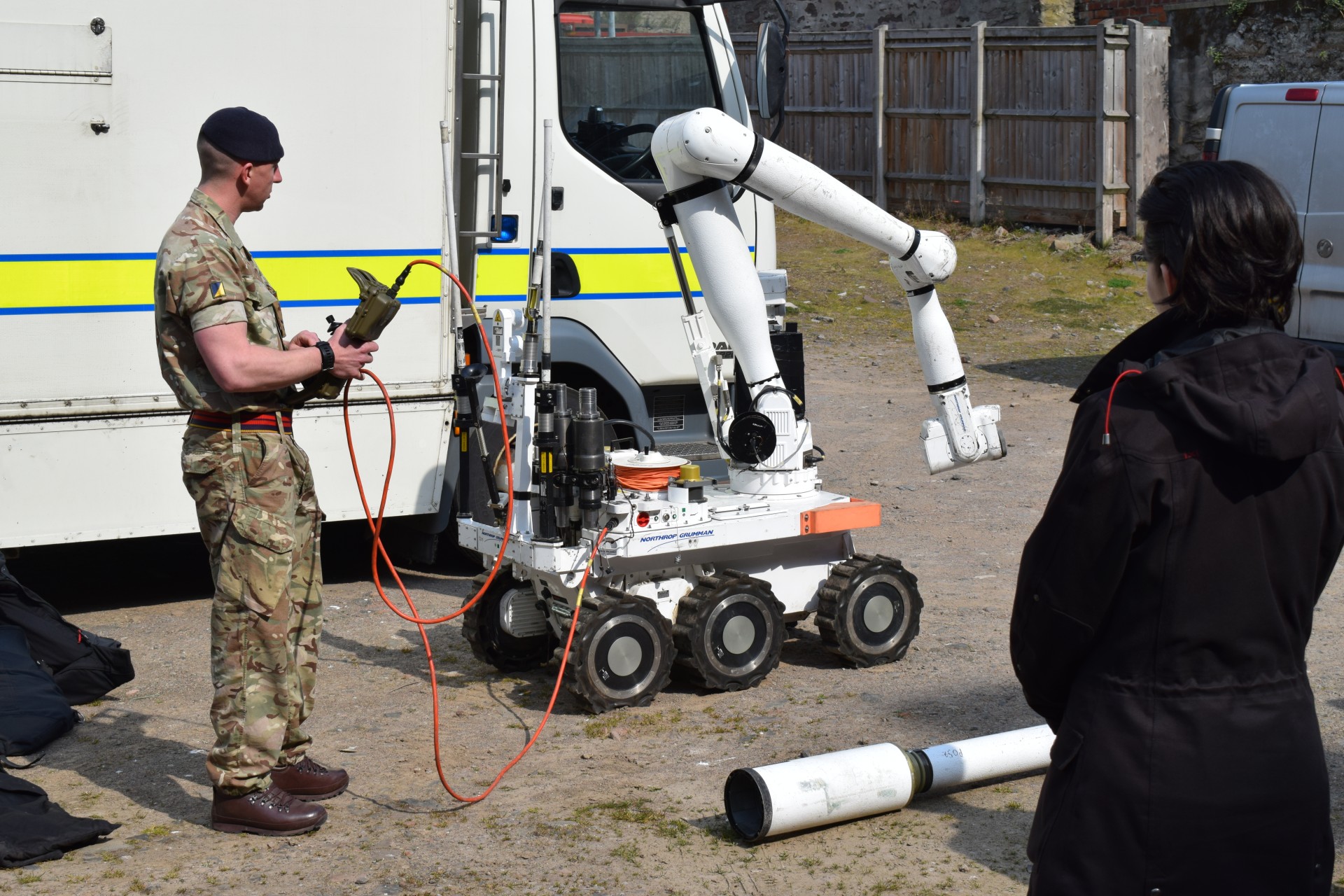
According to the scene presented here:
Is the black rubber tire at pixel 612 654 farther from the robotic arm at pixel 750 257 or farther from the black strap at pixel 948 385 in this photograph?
the black strap at pixel 948 385

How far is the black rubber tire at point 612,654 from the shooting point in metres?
4.97

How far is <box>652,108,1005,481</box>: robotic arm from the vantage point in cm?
536

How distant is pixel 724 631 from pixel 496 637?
96cm

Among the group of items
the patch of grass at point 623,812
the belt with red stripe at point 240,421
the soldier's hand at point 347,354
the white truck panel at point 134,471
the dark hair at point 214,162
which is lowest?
the patch of grass at point 623,812

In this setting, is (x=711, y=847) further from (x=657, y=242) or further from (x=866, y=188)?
(x=866, y=188)

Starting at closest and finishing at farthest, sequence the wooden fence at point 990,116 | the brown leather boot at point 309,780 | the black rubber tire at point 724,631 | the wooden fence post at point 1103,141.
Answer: the brown leather boot at point 309,780 → the black rubber tire at point 724,631 → the wooden fence post at point 1103,141 → the wooden fence at point 990,116

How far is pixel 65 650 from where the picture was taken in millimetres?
5238

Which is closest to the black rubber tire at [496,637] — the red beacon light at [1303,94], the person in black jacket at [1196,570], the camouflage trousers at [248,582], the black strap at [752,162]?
the camouflage trousers at [248,582]

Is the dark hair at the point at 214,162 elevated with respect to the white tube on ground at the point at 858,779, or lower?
elevated

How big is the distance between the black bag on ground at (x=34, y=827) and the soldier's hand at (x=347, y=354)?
151 centimetres

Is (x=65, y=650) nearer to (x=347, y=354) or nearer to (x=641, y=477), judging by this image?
(x=347, y=354)

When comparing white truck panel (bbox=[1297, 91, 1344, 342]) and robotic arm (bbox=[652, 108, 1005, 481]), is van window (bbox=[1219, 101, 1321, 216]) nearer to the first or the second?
white truck panel (bbox=[1297, 91, 1344, 342])

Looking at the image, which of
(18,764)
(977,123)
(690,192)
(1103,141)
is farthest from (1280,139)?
(18,764)

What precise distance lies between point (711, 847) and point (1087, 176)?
13.9 meters
